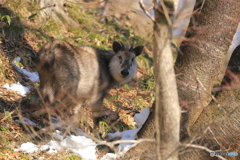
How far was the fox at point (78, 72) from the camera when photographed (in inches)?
214

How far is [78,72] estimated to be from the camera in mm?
5816

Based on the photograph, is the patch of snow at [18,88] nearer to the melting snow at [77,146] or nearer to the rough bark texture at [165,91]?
the melting snow at [77,146]

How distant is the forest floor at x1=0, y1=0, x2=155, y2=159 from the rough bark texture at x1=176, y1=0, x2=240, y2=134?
1.24 meters

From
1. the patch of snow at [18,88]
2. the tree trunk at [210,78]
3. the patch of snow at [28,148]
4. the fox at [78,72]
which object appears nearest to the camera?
the tree trunk at [210,78]

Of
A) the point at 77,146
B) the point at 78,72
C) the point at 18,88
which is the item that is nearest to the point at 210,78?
the point at 77,146

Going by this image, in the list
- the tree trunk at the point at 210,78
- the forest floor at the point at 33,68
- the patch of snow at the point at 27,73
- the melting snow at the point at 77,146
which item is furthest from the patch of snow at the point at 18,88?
the tree trunk at the point at 210,78

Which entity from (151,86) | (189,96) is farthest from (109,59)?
(189,96)

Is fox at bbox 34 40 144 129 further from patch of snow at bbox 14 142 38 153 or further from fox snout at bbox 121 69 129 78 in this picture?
patch of snow at bbox 14 142 38 153

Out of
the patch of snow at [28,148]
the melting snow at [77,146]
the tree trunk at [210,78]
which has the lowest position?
the melting snow at [77,146]

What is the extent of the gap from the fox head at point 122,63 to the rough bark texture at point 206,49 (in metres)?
2.23

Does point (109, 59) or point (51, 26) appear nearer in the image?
point (109, 59)

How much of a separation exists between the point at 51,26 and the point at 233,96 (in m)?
6.25

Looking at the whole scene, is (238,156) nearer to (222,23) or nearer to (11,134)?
(222,23)

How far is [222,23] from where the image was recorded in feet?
14.3
